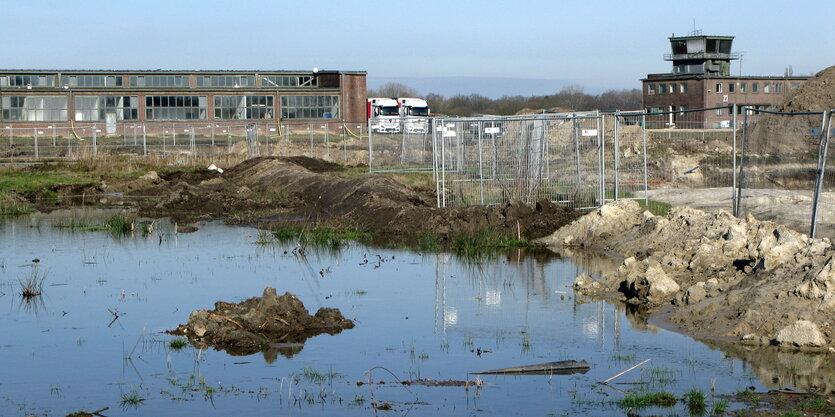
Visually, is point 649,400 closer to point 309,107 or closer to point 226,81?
point 309,107

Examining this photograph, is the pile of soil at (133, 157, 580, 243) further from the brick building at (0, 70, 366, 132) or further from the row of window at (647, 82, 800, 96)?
the row of window at (647, 82, 800, 96)

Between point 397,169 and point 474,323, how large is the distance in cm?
2731

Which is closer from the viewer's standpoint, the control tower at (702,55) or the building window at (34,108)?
the building window at (34,108)

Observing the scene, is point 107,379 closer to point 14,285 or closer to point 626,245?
point 14,285

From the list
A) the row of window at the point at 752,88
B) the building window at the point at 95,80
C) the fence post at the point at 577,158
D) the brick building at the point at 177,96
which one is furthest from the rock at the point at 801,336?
the row of window at the point at 752,88

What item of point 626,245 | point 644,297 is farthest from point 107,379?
point 626,245

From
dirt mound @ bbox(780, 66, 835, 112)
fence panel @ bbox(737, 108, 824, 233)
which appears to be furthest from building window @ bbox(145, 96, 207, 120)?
fence panel @ bbox(737, 108, 824, 233)

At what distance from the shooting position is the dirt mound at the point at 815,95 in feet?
148

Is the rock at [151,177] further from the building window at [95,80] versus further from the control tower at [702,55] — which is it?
the control tower at [702,55]

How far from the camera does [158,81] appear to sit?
278 feet

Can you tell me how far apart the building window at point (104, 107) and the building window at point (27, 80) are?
490cm

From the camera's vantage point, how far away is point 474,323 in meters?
13.0

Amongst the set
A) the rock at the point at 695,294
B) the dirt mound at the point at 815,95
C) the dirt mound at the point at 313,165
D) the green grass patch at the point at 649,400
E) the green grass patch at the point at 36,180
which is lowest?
the green grass patch at the point at 649,400

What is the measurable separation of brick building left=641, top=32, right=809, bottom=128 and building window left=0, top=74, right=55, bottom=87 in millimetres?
57272
